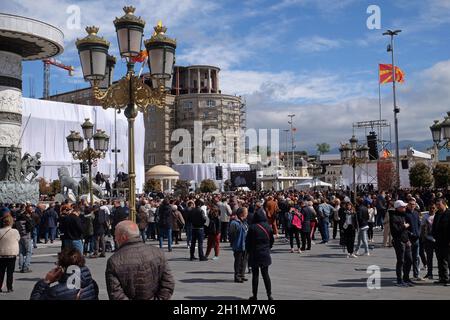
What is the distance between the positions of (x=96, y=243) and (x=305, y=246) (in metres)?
6.70

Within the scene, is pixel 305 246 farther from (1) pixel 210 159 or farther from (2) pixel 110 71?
(1) pixel 210 159

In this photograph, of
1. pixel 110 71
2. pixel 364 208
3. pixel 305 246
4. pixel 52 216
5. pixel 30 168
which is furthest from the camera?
pixel 30 168

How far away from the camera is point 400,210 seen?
10.3m

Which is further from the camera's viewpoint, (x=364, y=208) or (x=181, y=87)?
(x=181, y=87)

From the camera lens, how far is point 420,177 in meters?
65.8

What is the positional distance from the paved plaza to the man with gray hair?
4433 mm

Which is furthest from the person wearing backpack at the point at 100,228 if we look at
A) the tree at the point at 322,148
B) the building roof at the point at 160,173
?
the tree at the point at 322,148

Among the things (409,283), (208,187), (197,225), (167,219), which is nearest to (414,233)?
(409,283)

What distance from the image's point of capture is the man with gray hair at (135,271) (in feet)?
15.1

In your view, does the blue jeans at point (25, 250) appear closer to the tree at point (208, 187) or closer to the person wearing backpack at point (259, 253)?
the person wearing backpack at point (259, 253)

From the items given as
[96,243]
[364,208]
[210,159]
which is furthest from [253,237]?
[210,159]

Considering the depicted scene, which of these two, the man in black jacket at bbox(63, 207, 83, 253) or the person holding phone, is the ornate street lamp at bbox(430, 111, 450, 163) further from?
the person holding phone

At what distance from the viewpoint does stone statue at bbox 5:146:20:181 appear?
29938mm

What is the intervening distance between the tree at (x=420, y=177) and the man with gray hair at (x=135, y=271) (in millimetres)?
64904
